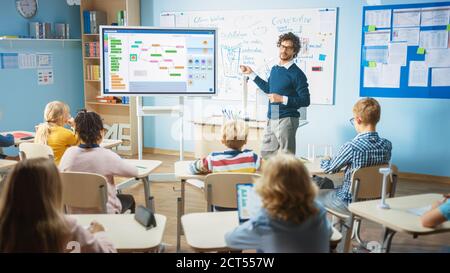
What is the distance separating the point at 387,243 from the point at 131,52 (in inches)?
144

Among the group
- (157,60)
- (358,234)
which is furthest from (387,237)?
(157,60)

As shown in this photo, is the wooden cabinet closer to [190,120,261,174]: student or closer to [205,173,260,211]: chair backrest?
[190,120,261,174]: student

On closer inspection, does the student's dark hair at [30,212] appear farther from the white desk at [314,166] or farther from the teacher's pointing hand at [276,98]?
the teacher's pointing hand at [276,98]

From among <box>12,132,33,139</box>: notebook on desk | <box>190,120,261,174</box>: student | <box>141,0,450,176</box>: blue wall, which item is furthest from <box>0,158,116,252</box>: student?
<box>141,0,450,176</box>: blue wall

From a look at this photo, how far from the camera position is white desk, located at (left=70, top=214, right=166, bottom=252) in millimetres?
2221

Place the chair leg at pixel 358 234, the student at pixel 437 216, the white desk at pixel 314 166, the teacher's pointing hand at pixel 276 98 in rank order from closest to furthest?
1. the student at pixel 437 216
2. the white desk at pixel 314 166
3. the chair leg at pixel 358 234
4. the teacher's pointing hand at pixel 276 98

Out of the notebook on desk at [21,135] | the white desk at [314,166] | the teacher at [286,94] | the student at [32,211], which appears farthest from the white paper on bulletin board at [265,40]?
the student at [32,211]

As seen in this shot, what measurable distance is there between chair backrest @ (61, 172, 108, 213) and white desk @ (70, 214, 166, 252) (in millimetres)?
403

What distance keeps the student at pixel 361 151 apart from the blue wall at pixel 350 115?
2.68 metres

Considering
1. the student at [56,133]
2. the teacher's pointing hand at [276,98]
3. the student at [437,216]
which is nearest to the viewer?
the student at [437,216]

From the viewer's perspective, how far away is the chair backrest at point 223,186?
301 centimetres

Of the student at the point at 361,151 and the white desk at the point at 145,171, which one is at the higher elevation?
the student at the point at 361,151
